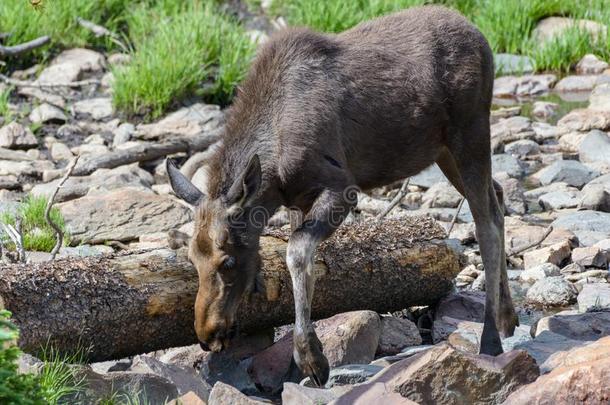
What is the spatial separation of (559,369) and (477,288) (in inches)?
134

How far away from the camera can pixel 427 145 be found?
8031 millimetres

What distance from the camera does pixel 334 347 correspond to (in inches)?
→ 296

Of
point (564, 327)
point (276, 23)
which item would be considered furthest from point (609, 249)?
point (276, 23)

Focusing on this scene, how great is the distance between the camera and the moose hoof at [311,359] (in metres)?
6.86

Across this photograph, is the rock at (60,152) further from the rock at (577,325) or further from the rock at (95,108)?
the rock at (577,325)

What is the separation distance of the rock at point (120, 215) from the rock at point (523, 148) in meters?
4.49

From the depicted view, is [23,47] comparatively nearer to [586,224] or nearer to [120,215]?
[120,215]

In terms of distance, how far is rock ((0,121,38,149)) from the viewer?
13281 mm

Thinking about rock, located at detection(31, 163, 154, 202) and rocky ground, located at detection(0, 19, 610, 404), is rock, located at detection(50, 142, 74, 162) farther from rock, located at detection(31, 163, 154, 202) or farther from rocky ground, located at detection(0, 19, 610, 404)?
rock, located at detection(31, 163, 154, 202)

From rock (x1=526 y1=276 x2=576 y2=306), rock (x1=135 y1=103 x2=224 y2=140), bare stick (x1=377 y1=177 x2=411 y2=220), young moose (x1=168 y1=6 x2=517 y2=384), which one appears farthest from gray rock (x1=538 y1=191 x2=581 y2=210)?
rock (x1=135 y1=103 x2=224 y2=140)

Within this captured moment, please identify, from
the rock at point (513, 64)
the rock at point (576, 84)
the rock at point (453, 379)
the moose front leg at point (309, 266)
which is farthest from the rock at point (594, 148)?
the rock at point (453, 379)

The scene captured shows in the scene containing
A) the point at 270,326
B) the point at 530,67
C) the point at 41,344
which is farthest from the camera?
the point at 530,67

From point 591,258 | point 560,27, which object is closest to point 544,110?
point 560,27

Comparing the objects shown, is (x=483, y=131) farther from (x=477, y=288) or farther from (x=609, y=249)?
(x=609, y=249)
